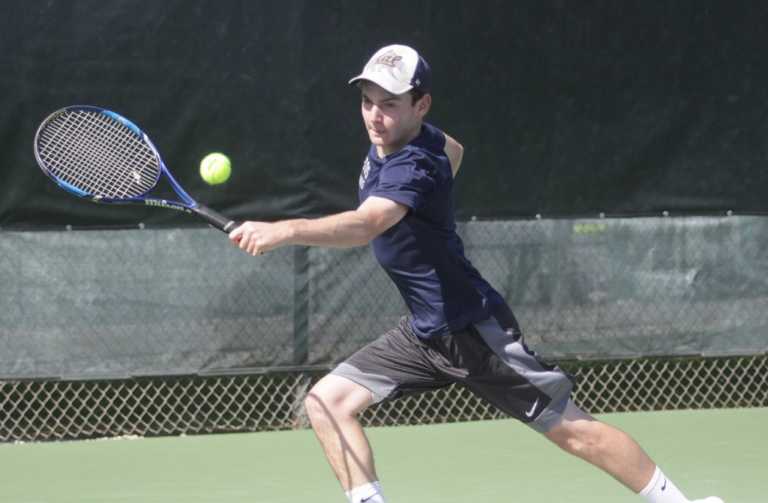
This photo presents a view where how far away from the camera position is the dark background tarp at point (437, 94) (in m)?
6.20

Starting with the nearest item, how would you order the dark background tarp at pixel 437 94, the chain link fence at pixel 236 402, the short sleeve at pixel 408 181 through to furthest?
the short sleeve at pixel 408 181 < the dark background tarp at pixel 437 94 < the chain link fence at pixel 236 402

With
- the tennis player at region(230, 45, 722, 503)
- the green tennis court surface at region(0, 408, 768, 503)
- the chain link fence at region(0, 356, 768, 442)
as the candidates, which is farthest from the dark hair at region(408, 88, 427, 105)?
the chain link fence at region(0, 356, 768, 442)

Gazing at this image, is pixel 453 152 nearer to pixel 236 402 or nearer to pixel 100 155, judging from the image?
pixel 100 155

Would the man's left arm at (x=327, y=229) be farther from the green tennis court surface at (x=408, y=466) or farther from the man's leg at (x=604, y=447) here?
the green tennis court surface at (x=408, y=466)

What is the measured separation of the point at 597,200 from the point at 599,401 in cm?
100

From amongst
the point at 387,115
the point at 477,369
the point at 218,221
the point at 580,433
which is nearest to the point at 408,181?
the point at 387,115

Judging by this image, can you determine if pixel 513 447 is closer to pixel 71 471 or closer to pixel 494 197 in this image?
pixel 494 197

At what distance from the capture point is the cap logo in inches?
156

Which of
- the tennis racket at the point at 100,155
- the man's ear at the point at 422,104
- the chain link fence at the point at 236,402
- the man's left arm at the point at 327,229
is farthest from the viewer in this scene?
the chain link fence at the point at 236,402

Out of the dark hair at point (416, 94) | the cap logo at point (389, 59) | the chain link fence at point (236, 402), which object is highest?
the cap logo at point (389, 59)

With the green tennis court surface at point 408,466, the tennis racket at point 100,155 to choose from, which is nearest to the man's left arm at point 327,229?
the tennis racket at point 100,155

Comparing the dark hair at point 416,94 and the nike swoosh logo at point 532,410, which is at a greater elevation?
the dark hair at point 416,94

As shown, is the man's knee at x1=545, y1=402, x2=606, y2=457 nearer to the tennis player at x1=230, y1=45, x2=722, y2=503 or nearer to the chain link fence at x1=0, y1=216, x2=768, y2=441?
the tennis player at x1=230, y1=45, x2=722, y2=503

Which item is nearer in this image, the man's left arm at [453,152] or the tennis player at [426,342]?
the tennis player at [426,342]
